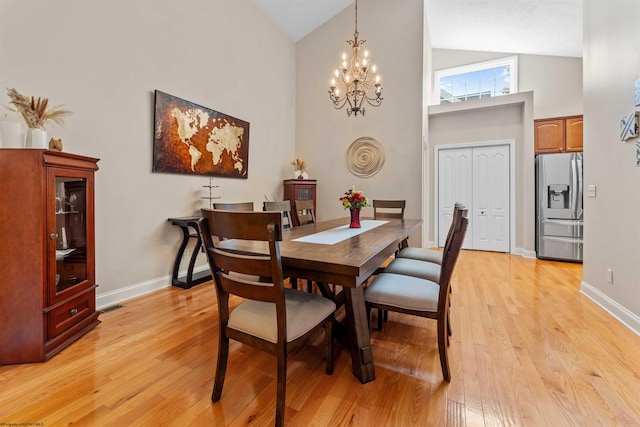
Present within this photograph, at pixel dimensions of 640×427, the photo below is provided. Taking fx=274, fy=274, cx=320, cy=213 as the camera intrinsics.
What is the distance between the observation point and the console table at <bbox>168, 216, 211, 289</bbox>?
293cm

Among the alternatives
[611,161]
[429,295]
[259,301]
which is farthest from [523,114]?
[259,301]

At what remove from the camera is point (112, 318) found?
7.34 ft

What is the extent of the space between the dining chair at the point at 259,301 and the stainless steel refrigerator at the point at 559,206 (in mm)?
4527

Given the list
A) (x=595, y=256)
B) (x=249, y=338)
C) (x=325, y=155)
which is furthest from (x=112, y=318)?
(x=595, y=256)

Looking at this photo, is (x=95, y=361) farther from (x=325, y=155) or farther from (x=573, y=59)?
(x=573, y=59)

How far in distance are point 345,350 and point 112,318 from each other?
6.27 feet

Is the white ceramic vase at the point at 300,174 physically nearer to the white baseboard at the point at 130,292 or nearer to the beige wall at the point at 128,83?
the beige wall at the point at 128,83

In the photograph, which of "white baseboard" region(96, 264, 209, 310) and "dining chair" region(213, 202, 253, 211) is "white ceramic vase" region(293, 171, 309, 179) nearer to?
"dining chair" region(213, 202, 253, 211)

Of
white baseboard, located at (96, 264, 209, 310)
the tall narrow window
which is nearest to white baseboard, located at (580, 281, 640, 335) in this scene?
the tall narrow window

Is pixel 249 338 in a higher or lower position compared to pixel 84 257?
lower

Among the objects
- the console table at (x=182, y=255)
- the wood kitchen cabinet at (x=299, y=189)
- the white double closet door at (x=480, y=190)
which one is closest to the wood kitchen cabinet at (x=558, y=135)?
the white double closet door at (x=480, y=190)

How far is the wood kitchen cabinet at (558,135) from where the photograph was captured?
14.0ft

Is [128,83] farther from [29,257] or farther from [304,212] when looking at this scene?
[304,212]

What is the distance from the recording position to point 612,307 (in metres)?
2.30
